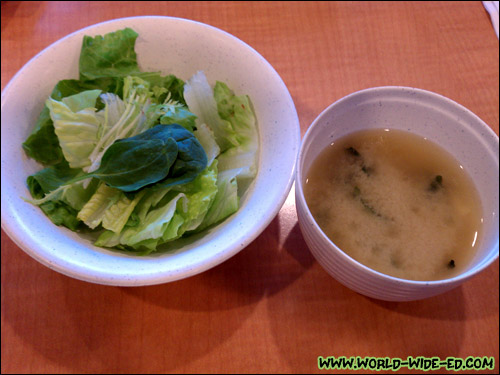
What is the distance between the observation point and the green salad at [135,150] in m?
0.87

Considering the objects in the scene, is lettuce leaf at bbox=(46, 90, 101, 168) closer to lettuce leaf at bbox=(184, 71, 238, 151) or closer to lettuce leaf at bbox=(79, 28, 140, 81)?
lettuce leaf at bbox=(79, 28, 140, 81)

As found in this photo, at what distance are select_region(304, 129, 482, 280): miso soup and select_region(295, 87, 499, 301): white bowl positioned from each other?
0.03 meters

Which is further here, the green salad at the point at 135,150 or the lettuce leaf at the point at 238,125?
the lettuce leaf at the point at 238,125

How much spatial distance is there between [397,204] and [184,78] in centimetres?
66

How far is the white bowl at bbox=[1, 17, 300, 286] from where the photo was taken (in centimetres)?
77

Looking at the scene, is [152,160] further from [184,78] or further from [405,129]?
[405,129]

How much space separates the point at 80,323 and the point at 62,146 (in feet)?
1.44

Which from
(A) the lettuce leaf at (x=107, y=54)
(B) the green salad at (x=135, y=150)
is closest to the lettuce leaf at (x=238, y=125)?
(B) the green salad at (x=135, y=150)

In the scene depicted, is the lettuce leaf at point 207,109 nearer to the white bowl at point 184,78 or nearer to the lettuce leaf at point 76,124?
the white bowl at point 184,78

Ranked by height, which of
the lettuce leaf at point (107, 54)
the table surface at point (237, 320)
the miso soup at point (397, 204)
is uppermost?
the lettuce leaf at point (107, 54)

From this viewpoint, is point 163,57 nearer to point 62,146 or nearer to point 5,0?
point 62,146

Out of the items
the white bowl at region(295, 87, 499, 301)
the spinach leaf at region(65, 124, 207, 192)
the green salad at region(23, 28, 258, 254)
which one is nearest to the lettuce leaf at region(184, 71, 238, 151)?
the green salad at region(23, 28, 258, 254)

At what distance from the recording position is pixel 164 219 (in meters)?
0.86

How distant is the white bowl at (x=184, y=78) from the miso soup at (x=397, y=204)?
130 mm
